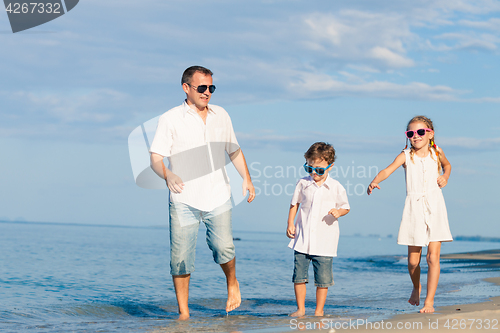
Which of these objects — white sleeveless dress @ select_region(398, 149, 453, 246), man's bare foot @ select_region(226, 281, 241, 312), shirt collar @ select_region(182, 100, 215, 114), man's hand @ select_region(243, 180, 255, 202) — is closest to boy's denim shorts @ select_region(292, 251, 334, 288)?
man's bare foot @ select_region(226, 281, 241, 312)

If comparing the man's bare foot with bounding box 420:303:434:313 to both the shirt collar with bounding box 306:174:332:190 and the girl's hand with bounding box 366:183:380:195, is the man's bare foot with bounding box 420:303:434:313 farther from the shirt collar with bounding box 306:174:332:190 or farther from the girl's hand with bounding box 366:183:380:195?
the shirt collar with bounding box 306:174:332:190

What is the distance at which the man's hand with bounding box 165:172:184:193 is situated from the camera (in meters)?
4.37

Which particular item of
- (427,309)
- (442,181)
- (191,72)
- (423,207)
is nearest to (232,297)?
(427,309)

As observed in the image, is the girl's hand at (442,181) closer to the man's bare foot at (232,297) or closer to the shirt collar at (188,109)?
the man's bare foot at (232,297)

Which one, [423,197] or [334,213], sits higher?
[423,197]

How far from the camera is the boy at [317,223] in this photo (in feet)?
15.5

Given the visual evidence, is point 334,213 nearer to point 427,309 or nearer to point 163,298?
point 427,309

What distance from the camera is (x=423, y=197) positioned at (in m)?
4.96

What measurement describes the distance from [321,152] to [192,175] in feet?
4.45

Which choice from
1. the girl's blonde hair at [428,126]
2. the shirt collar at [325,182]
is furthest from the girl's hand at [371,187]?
the girl's blonde hair at [428,126]

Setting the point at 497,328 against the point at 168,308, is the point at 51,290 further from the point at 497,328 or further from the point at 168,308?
the point at 497,328

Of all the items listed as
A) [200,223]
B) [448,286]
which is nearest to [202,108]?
[200,223]

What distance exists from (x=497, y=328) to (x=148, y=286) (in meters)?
7.34

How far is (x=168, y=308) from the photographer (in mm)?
6820
